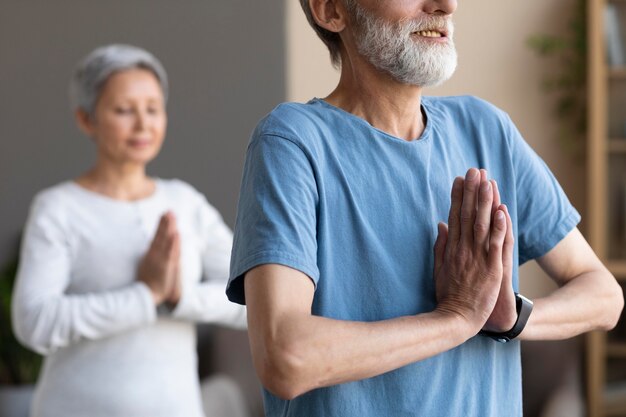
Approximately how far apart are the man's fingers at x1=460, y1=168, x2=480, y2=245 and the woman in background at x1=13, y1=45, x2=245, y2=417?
1.18 meters

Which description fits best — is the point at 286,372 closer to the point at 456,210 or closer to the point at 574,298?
the point at 456,210

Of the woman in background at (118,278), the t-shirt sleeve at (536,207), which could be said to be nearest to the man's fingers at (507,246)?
the t-shirt sleeve at (536,207)

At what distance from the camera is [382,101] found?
1306 mm

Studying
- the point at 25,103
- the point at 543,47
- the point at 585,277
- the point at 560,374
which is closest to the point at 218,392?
the point at 560,374

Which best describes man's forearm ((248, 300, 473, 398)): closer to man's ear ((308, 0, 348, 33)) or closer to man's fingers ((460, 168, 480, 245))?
man's fingers ((460, 168, 480, 245))

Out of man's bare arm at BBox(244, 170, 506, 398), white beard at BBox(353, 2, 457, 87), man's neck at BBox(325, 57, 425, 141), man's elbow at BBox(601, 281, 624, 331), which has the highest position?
white beard at BBox(353, 2, 457, 87)

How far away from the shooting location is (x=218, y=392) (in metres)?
3.89

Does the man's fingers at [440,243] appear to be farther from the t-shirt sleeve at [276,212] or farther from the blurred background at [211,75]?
the blurred background at [211,75]

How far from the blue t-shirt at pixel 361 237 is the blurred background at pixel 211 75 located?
10.6 feet

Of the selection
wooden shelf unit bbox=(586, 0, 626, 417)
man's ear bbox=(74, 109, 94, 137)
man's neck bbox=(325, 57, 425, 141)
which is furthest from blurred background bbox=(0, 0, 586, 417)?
man's neck bbox=(325, 57, 425, 141)

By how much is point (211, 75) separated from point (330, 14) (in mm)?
3215

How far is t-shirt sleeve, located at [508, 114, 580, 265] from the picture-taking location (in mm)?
1380

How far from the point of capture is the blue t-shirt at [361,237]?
1.18m

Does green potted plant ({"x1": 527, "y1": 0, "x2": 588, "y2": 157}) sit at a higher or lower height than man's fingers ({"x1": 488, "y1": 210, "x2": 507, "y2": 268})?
lower
